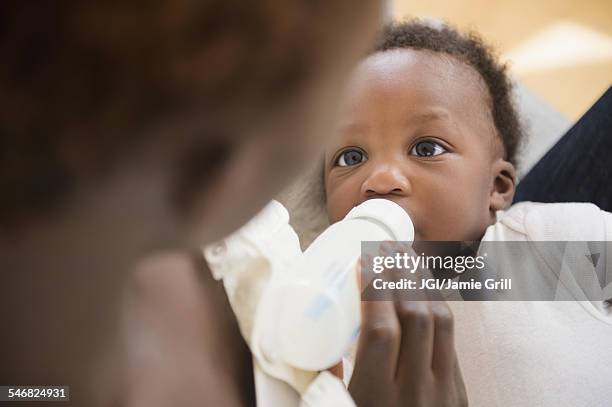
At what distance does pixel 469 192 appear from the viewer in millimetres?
750

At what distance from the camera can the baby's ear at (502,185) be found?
812mm

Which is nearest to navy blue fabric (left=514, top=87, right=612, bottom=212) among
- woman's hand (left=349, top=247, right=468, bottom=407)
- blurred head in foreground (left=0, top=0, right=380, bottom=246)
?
woman's hand (left=349, top=247, right=468, bottom=407)

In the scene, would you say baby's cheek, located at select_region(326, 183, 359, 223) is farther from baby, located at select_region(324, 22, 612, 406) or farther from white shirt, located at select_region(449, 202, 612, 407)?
white shirt, located at select_region(449, 202, 612, 407)

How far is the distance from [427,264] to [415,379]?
16 cm

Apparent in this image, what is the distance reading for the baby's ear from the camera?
812 millimetres

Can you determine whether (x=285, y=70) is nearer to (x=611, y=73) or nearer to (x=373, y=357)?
(x=373, y=357)

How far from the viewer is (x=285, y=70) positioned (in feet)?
0.65

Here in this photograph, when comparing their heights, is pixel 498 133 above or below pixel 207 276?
above

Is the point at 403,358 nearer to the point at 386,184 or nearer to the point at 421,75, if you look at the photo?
the point at 386,184

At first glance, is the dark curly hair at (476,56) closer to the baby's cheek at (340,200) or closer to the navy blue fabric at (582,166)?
the navy blue fabric at (582,166)

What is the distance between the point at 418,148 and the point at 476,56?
229 mm

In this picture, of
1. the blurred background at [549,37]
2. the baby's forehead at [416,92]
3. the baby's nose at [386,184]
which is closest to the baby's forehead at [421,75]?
the baby's forehead at [416,92]

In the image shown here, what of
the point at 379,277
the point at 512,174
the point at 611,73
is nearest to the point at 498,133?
the point at 512,174

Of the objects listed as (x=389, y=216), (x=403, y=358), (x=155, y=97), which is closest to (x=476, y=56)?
(x=389, y=216)
